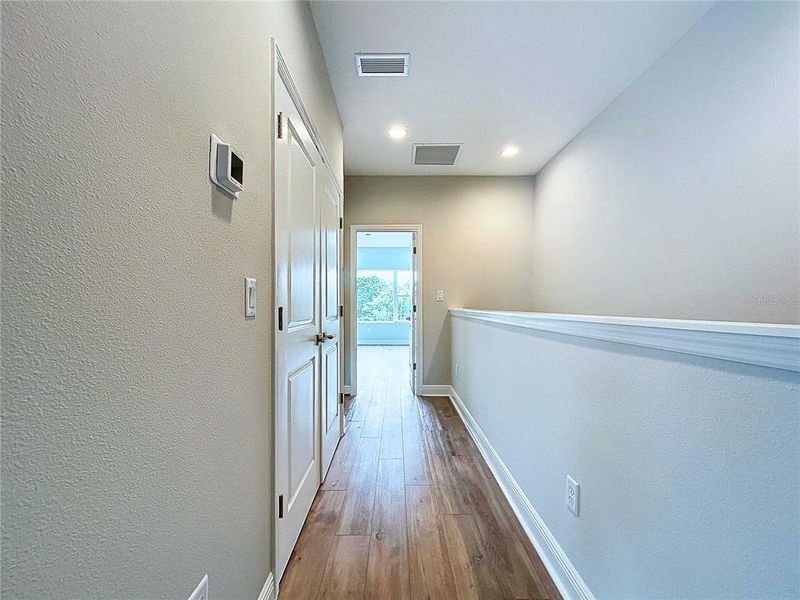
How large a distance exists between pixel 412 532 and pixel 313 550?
0.44 metres

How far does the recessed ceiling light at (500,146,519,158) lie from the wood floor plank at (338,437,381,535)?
2902 millimetres

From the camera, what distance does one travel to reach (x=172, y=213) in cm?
72

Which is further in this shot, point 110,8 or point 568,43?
point 568,43

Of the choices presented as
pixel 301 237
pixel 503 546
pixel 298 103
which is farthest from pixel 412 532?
pixel 298 103

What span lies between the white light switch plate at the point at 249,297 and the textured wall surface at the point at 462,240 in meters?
3.21

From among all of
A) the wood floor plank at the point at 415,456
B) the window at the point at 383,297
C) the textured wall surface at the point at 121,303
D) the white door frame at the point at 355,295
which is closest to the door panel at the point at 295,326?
the textured wall surface at the point at 121,303

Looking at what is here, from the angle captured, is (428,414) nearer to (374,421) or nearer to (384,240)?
(374,421)

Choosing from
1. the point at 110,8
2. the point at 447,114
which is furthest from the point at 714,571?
the point at 447,114

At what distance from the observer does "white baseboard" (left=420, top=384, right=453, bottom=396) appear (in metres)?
4.30

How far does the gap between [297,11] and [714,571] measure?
2.24m

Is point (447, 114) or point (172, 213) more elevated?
point (447, 114)

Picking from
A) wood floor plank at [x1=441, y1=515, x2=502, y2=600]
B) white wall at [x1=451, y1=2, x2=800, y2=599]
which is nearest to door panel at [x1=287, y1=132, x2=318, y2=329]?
white wall at [x1=451, y1=2, x2=800, y2=599]

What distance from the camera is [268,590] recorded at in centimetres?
126

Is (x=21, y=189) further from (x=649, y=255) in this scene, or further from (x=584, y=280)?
(x=584, y=280)
